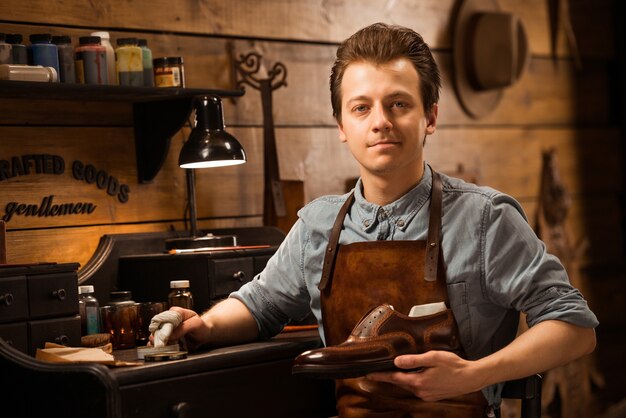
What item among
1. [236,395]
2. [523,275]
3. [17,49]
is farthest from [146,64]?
[523,275]

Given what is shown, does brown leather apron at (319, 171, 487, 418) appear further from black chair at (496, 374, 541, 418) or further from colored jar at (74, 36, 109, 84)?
colored jar at (74, 36, 109, 84)

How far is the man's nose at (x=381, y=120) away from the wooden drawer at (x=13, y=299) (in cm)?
93

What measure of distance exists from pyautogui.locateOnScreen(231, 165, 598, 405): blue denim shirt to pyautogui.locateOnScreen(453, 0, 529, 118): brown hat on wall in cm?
209

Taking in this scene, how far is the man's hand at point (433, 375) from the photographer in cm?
209

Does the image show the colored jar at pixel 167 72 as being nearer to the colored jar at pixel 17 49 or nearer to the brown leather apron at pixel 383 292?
the colored jar at pixel 17 49

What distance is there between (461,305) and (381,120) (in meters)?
0.46

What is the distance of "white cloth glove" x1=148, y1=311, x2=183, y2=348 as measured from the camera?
2.38 m

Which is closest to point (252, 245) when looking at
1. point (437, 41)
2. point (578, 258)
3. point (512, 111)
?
point (437, 41)

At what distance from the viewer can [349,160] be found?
4043mm

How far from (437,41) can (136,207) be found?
5.70 ft

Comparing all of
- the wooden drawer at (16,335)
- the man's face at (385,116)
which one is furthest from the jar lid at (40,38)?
the man's face at (385,116)

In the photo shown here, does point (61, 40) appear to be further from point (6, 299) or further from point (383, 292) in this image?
point (383, 292)

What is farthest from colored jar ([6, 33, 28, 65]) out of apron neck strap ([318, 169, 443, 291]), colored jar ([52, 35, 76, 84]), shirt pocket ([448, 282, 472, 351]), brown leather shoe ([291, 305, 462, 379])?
shirt pocket ([448, 282, 472, 351])

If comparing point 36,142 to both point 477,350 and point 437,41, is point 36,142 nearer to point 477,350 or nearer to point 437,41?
point 477,350
